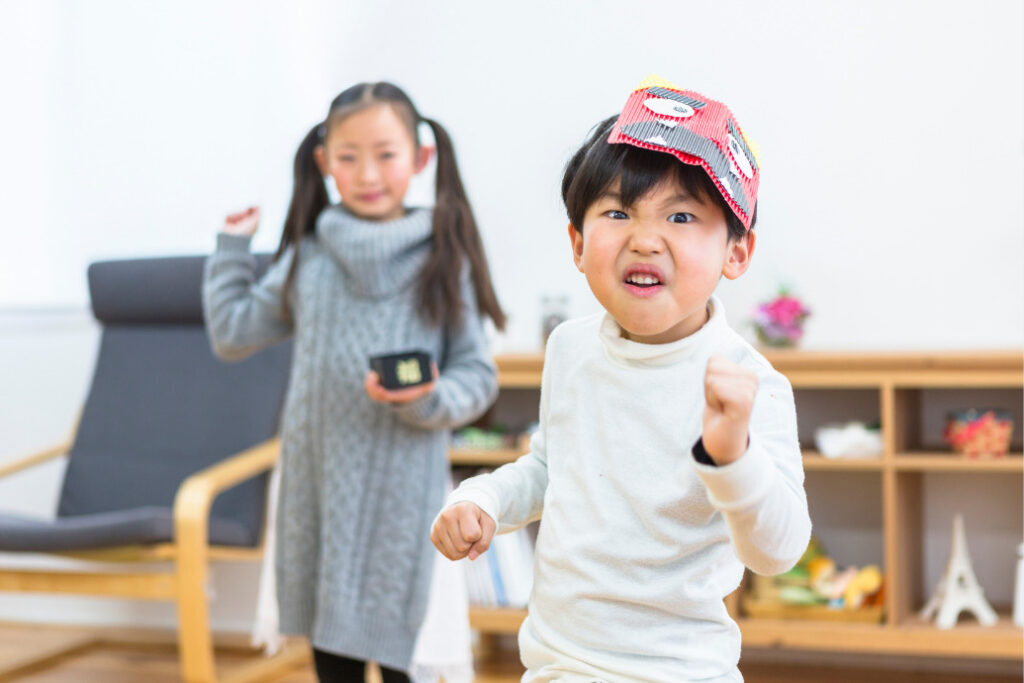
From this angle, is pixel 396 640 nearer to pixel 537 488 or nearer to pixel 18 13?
pixel 537 488

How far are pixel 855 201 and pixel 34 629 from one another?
249 centimetres

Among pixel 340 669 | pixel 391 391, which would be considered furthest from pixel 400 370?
pixel 340 669

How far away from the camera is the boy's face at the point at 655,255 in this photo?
2.82 ft

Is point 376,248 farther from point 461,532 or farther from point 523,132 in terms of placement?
point 523,132

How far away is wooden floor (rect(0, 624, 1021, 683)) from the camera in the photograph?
104 inches

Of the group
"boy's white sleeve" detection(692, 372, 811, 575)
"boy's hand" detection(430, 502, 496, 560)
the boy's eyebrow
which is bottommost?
"boy's hand" detection(430, 502, 496, 560)

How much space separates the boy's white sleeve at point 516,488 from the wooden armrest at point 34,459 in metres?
2.09

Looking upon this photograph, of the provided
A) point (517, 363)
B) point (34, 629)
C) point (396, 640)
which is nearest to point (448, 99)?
point (517, 363)

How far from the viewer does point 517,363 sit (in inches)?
105

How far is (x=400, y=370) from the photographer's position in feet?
5.39

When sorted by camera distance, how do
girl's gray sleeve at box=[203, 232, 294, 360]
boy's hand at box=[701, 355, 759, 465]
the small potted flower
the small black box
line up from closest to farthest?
boy's hand at box=[701, 355, 759, 465], the small black box, girl's gray sleeve at box=[203, 232, 294, 360], the small potted flower

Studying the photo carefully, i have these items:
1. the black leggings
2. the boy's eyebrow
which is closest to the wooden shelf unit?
the black leggings

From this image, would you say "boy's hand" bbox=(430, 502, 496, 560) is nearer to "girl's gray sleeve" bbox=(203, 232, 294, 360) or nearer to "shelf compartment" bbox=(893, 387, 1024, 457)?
"girl's gray sleeve" bbox=(203, 232, 294, 360)

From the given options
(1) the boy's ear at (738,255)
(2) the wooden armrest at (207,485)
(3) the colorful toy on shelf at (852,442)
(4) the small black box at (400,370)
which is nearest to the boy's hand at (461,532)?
(1) the boy's ear at (738,255)
